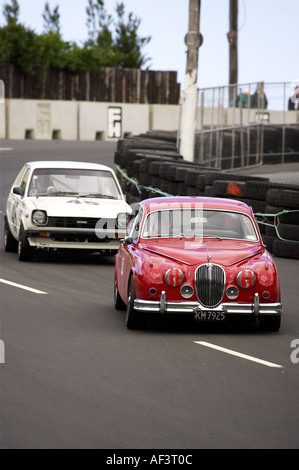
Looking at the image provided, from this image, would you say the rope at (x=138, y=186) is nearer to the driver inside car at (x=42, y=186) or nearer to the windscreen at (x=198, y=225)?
the driver inside car at (x=42, y=186)

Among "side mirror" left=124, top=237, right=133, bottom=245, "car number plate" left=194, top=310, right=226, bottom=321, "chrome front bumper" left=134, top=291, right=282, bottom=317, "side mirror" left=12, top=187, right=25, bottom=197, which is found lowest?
"car number plate" left=194, top=310, right=226, bottom=321

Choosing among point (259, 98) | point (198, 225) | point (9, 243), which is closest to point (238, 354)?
point (198, 225)

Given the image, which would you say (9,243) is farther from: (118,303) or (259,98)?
(259,98)

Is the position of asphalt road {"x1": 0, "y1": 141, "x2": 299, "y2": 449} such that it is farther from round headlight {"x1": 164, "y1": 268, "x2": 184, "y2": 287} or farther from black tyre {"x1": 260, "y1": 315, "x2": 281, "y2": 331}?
round headlight {"x1": 164, "y1": 268, "x2": 184, "y2": 287}

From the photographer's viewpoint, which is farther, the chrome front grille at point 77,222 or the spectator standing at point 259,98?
the spectator standing at point 259,98

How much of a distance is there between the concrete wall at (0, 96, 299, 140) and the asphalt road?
3849cm

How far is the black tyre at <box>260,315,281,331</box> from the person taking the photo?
11422 millimetres

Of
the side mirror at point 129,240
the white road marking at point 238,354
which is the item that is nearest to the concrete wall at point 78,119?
the side mirror at point 129,240

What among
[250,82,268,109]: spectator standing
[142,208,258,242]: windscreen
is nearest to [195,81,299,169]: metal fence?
[250,82,268,109]: spectator standing

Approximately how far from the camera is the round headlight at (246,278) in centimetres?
1121

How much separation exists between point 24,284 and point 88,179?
3.58m

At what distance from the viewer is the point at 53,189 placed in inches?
689

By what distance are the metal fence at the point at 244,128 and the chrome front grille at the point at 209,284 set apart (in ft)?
61.8

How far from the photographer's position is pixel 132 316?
11.4 metres
